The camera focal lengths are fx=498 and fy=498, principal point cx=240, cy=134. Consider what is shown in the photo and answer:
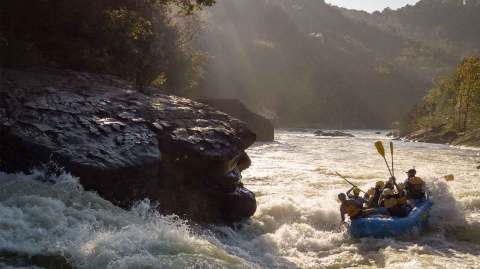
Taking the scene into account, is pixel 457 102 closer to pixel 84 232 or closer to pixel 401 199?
pixel 401 199

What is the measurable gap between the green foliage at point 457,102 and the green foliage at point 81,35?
128ft

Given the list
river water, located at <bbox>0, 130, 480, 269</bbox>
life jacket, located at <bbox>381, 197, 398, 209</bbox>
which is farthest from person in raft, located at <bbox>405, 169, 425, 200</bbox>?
life jacket, located at <bbox>381, 197, 398, 209</bbox>

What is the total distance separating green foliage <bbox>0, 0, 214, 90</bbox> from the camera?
13633 mm

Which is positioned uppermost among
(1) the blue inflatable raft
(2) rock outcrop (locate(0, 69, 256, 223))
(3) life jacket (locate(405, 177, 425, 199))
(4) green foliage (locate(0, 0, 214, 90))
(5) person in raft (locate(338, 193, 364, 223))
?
(4) green foliage (locate(0, 0, 214, 90))

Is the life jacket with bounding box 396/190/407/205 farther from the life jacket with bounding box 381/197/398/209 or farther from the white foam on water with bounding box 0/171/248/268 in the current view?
the white foam on water with bounding box 0/171/248/268

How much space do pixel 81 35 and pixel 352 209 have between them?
32.2ft

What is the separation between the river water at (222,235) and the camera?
6.57 meters

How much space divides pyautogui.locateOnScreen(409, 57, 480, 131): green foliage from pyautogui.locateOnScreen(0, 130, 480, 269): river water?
34.2 m

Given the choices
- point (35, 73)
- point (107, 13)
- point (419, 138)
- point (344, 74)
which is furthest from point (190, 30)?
point (344, 74)

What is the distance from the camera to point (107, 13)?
15.6m

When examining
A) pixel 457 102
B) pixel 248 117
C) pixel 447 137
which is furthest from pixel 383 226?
pixel 457 102

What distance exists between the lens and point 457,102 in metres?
52.1

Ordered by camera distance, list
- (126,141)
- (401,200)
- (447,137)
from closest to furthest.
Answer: (126,141)
(401,200)
(447,137)

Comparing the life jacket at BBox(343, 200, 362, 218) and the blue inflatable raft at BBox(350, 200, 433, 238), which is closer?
the blue inflatable raft at BBox(350, 200, 433, 238)
